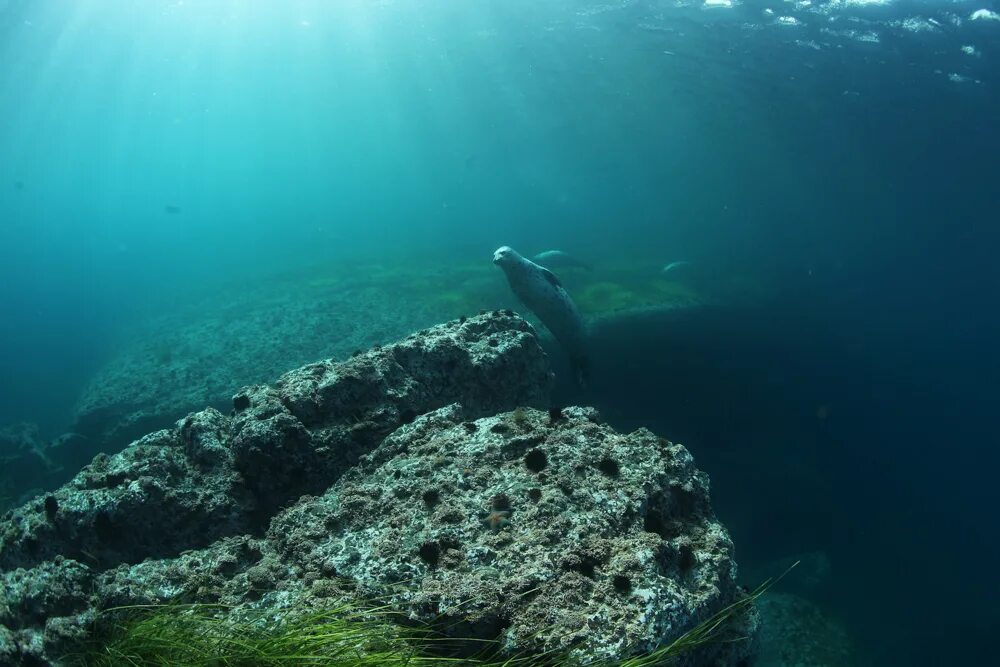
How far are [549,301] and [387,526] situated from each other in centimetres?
787

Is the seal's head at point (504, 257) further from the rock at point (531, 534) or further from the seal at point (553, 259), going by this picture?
the seal at point (553, 259)

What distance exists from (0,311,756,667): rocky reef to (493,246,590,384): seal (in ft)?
18.4

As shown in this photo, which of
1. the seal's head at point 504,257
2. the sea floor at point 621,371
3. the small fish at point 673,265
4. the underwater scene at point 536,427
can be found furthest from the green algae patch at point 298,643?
the small fish at point 673,265

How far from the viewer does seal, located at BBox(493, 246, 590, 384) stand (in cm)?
1057

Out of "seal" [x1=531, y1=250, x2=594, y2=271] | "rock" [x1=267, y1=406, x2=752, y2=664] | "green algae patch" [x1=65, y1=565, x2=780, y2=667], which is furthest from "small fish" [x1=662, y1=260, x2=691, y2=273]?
"green algae patch" [x1=65, y1=565, x2=780, y2=667]

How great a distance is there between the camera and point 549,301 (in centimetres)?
1083

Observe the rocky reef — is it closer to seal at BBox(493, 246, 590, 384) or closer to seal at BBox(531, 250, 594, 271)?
seal at BBox(493, 246, 590, 384)

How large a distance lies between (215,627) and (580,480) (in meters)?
2.02

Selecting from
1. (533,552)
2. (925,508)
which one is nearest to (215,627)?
(533,552)

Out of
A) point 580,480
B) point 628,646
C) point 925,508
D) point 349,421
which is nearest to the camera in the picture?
point 628,646

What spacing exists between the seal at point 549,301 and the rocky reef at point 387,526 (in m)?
5.60

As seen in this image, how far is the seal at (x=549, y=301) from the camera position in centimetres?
1057

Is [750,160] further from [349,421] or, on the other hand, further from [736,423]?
[349,421]

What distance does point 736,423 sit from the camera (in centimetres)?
1209
